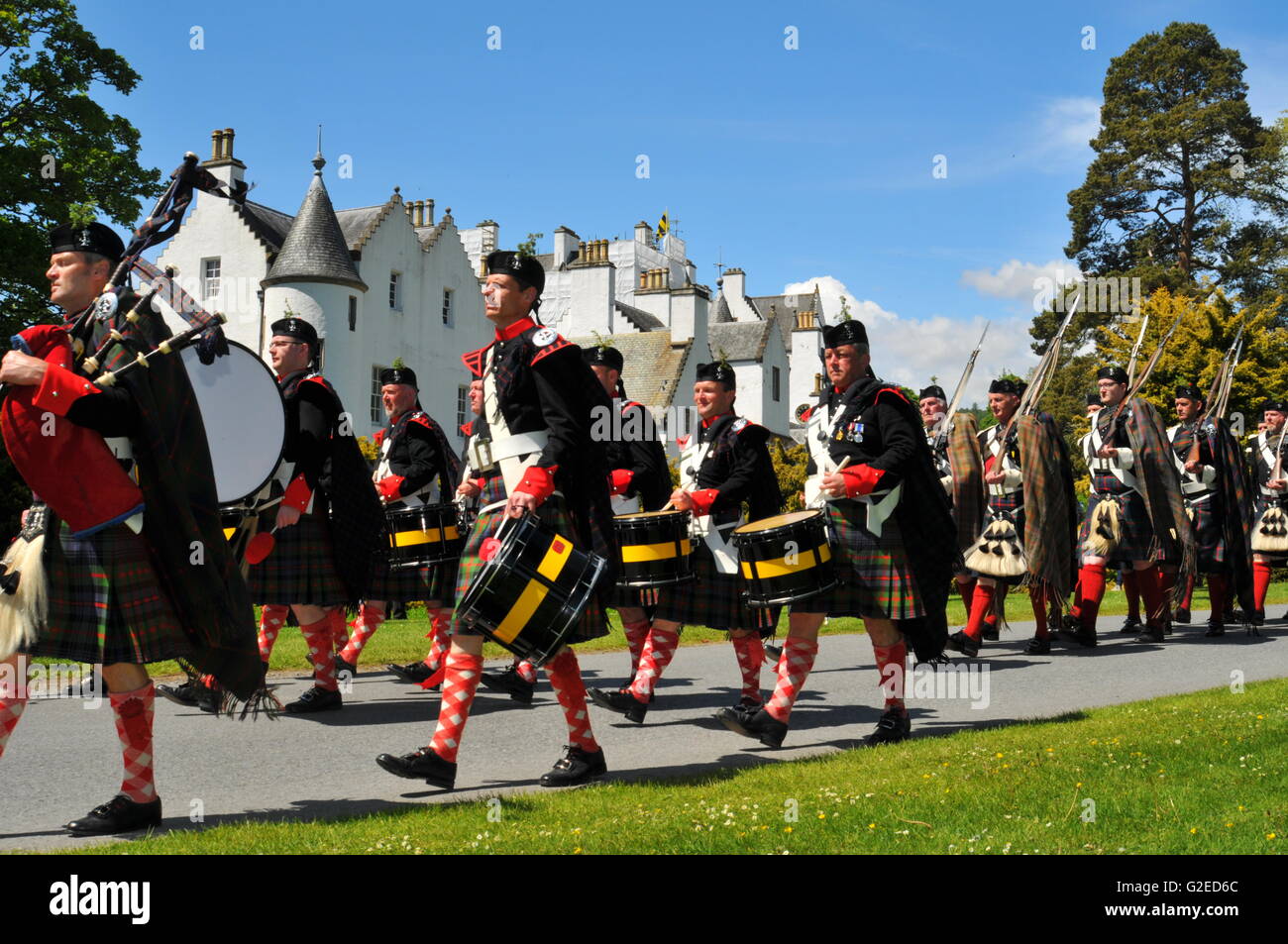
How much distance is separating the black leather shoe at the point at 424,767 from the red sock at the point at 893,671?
2662mm

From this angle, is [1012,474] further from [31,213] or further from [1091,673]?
[31,213]

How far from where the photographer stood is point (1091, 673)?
10055mm

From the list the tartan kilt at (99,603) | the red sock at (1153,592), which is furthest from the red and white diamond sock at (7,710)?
the red sock at (1153,592)

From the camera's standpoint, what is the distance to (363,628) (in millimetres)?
8781

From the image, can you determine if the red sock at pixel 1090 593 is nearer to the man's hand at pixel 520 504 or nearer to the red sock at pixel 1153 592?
the red sock at pixel 1153 592

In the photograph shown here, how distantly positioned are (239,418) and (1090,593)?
843cm

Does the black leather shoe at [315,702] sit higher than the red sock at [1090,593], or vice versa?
the red sock at [1090,593]

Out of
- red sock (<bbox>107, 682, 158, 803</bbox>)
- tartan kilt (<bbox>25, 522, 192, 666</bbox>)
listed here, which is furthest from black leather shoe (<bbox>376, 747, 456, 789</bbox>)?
tartan kilt (<bbox>25, 522, 192, 666</bbox>)

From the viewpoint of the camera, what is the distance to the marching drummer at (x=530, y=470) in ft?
17.4
